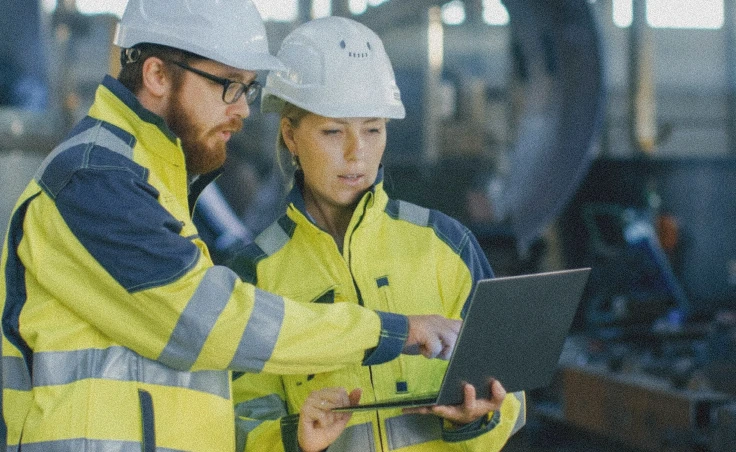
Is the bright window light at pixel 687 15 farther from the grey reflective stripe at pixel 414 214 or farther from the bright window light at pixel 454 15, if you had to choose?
the grey reflective stripe at pixel 414 214

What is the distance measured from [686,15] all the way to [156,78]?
17.2m

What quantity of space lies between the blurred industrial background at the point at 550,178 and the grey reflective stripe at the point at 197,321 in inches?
29.9

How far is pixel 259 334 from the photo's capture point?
1.87 m

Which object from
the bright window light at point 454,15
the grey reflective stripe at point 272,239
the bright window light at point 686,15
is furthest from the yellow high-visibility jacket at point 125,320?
the bright window light at point 686,15

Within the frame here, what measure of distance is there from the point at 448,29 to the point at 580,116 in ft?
29.4

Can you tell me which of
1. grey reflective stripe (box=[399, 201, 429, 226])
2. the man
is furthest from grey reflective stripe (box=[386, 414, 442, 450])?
grey reflective stripe (box=[399, 201, 429, 226])

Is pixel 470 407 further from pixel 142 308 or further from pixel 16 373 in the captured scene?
pixel 16 373

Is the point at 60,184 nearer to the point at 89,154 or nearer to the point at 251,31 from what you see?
the point at 89,154

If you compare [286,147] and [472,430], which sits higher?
[286,147]

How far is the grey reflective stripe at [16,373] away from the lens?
193cm

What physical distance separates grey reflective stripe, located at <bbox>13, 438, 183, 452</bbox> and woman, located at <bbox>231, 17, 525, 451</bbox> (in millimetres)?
372

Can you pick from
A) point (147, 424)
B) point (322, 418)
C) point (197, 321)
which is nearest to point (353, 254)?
point (322, 418)

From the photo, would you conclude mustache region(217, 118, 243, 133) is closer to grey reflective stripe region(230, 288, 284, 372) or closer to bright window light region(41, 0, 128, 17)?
grey reflective stripe region(230, 288, 284, 372)

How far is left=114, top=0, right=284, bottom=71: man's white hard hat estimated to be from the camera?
80.1 inches
